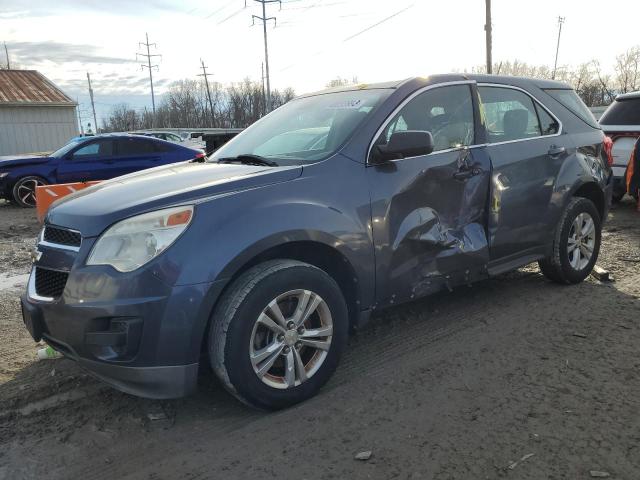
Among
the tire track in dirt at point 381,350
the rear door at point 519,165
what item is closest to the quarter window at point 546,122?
the rear door at point 519,165

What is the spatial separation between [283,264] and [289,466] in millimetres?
1018

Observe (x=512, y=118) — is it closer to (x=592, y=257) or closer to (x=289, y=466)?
(x=592, y=257)

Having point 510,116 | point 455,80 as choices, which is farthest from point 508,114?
point 455,80

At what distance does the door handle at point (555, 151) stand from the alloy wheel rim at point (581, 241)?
25.6 inches

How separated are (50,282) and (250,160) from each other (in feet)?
4.68

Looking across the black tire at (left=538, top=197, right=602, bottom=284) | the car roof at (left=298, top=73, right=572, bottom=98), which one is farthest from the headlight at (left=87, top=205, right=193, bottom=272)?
the black tire at (left=538, top=197, right=602, bottom=284)

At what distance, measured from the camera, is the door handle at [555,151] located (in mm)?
4508

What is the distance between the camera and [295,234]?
2963mm

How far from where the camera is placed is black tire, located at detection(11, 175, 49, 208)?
11617 mm

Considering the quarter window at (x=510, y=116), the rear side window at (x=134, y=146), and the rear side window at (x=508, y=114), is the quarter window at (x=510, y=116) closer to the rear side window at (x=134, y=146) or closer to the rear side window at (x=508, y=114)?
the rear side window at (x=508, y=114)

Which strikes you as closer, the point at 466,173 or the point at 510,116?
the point at 466,173

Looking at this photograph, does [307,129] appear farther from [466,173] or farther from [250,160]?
[466,173]

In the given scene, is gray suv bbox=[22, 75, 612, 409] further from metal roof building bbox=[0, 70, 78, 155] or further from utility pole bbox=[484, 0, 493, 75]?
metal roof building bbox=[0, 70, 78, 155]

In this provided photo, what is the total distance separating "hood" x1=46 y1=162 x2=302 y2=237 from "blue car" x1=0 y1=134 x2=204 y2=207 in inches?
351
